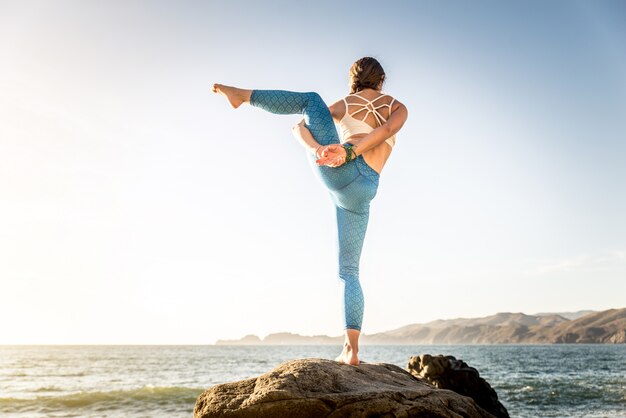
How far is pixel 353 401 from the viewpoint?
3.81 metres

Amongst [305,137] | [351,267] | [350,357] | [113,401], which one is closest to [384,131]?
[305,137]

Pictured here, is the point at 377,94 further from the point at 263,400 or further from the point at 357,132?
the point at 263,400

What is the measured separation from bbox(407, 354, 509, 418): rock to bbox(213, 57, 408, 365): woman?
22.9 feet

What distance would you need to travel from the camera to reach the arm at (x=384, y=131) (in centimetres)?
435

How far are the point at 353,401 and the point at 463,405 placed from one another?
0.98 meters

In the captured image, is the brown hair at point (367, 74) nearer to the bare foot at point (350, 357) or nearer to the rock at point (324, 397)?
the bare foot at point (350, 357)

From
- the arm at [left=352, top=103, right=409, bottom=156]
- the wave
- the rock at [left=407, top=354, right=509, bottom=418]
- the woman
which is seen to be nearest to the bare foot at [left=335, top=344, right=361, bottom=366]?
the woman

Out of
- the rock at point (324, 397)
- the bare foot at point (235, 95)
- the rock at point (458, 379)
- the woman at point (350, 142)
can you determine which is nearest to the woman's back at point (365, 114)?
the woman at point (350, 142)

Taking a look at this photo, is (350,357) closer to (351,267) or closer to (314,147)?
(351,267)

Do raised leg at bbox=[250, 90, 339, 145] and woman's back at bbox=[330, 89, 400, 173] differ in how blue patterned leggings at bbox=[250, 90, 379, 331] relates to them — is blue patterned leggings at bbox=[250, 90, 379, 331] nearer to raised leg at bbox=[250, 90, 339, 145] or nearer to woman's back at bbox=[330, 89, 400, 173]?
raised leg at bbox=[250, 90, 339, 145]

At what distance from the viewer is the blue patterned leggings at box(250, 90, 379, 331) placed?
174 inches

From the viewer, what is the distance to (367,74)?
15.6ft

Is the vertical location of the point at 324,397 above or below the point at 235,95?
below

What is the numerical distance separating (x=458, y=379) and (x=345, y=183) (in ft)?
26.2
